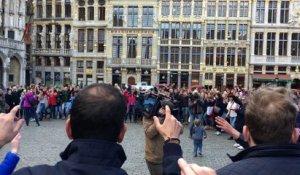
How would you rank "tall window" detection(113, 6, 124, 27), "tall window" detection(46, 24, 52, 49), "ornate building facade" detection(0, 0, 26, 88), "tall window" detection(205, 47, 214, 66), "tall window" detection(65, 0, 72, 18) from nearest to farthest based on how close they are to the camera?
"ornate building facade" detection(0, 0, 26, 88)
"tall window" detection(205, 47, 214, 66)
"tall window" detection(113, 6, 124, 27)
"tall window" detection(65, 0, 72, 18)
"tall window" detection(46, 24, 52, 49)

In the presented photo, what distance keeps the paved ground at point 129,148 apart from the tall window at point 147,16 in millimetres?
27461

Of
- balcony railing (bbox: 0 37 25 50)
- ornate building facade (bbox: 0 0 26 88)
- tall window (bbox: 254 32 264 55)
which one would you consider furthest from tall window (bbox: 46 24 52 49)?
tall window (bbox: 254 32 264 55)

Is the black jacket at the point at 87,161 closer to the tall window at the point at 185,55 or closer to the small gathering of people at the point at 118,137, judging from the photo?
the small gathering of people at the point at 118,137

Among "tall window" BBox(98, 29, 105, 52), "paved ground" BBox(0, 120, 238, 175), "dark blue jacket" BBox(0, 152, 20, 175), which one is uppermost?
"tall window" BBox(98, 29, 105, 52)

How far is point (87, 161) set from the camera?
231cm

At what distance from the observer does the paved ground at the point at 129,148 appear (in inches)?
389

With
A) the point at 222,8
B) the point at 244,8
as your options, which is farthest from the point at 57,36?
the point at 244,8

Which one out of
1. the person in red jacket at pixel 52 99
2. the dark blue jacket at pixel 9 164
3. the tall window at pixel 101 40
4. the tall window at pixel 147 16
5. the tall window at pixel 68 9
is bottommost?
the person in red jacket at pixel 52 99

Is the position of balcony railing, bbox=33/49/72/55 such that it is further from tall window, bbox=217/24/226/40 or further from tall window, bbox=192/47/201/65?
tall window, bbox=217/24/226/40

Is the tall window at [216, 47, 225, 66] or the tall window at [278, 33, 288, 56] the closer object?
the tall window at [278, 33, 288, 56]

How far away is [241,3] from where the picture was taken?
4178 cm

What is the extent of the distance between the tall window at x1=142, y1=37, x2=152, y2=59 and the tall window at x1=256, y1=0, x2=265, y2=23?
34.8 feet

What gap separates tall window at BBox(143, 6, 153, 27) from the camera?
43562mm

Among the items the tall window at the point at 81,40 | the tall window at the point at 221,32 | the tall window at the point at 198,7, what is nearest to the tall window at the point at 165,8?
the tall window at the point at 198,7
